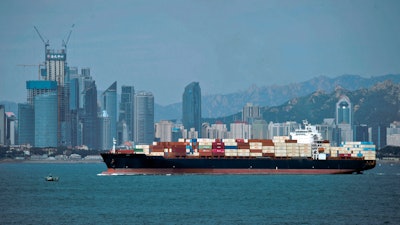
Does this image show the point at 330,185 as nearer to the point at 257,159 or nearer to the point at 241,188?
the point at 241,188

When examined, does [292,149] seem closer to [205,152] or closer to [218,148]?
[218,148]

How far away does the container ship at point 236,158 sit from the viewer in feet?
391

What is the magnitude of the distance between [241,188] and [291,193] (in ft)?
27.3

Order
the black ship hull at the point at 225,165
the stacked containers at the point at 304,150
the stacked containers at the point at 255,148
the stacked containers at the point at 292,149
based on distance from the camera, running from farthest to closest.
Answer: the stacked containers at the point at 304,150 < the stacked containers at the point at 292,149 < the stacked containers at the point at 255,148 < the black ship hull at the point at 225,165

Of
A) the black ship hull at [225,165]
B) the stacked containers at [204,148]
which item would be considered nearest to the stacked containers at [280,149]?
the black ship hull at [225,165]

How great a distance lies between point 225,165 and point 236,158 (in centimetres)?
188

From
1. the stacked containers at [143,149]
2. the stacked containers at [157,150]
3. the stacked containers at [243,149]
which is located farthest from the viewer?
the stacked containers at [243,149]

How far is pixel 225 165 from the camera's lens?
12300 centimetres

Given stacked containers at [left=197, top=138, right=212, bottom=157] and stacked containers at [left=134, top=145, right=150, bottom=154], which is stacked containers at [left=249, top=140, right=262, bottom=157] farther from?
stacked containers at [left=134, top=145, right=150, bottom=154]

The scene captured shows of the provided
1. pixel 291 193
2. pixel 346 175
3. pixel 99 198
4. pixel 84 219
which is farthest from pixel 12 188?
pixel 346 175

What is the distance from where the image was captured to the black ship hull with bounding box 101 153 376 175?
118500 millimetres

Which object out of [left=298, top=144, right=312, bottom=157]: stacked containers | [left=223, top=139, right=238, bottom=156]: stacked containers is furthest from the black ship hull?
[left=298, top=144, right=312, bottom=157]: stacked containers

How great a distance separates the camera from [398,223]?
6041cm

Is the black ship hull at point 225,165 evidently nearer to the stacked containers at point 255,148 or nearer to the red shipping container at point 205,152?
the red shipping container at point 205,152
